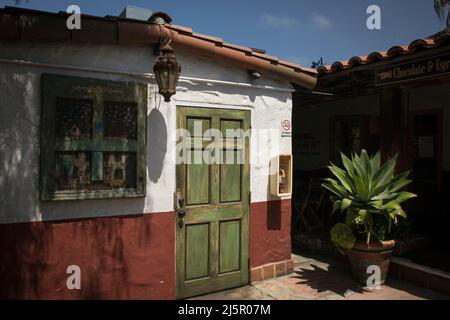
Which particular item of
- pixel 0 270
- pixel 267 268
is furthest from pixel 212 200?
pixel 0 270

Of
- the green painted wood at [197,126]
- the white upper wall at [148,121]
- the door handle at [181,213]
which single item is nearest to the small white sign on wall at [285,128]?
the white upper wall at [148,121]

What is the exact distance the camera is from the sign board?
4629mm

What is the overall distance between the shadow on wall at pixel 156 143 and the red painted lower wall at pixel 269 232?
1.55m

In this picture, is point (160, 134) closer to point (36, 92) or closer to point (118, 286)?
point (36, 92)

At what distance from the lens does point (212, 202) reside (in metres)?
4.77

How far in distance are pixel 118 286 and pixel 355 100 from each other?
268 inches

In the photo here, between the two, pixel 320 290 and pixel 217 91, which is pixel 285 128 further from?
pixel 320 290

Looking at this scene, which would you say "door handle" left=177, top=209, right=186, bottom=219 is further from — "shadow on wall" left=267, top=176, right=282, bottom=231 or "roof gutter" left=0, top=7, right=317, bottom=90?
"roof gutter" left=0, top=7, right=317, bottom=90

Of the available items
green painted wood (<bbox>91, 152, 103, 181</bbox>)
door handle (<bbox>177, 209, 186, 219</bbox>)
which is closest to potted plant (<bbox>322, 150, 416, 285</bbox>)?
door handle (<bbox>177, 209, 186, 219</bbox>)

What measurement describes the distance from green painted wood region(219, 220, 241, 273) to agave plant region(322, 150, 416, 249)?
4.77 ft

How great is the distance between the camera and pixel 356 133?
8430 mm

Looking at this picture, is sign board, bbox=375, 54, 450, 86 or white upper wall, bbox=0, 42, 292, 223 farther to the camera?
sign board, bbox=375, 54, 450, 86

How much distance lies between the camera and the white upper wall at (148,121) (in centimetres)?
362

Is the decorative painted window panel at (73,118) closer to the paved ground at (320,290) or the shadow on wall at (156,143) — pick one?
the shadow on wall at (156,143)
